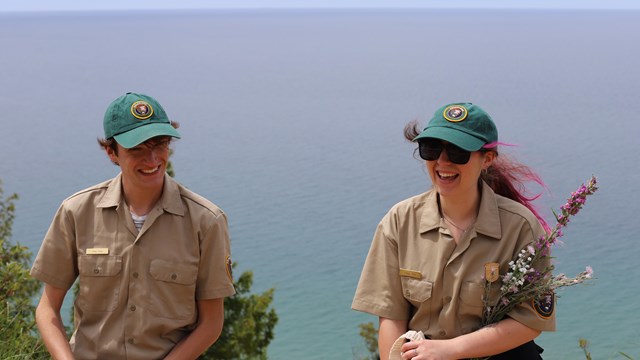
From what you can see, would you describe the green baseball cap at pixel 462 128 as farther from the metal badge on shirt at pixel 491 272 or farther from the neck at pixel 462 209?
the metal badge on shirt at pixel 491 272

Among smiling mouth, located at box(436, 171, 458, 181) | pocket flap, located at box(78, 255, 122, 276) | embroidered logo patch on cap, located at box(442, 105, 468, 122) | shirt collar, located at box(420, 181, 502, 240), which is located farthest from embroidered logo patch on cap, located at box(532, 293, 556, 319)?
pocket flap, located at box(78, 255, 122, 276)

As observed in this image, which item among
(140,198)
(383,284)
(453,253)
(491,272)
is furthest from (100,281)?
(491,272)

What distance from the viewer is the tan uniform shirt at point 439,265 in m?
3.23

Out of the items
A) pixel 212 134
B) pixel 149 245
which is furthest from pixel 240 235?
pixel 149 245

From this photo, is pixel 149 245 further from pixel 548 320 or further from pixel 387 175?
pixel 387 175

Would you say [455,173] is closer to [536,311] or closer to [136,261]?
[536,311]

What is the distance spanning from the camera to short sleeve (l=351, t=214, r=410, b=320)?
3.29 metres

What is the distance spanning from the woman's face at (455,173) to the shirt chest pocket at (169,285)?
915 millimetres

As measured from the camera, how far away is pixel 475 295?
3.21 meters

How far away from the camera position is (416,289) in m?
3.26

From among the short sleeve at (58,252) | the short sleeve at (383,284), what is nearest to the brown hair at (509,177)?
the short sleeve at (383,284)

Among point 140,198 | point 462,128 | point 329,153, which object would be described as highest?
point 462,128

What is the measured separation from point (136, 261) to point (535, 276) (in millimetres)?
1393

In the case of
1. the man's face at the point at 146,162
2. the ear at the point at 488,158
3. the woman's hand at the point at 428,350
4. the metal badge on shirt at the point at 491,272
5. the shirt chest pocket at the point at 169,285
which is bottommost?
the woman's hand at the point at 428,350
